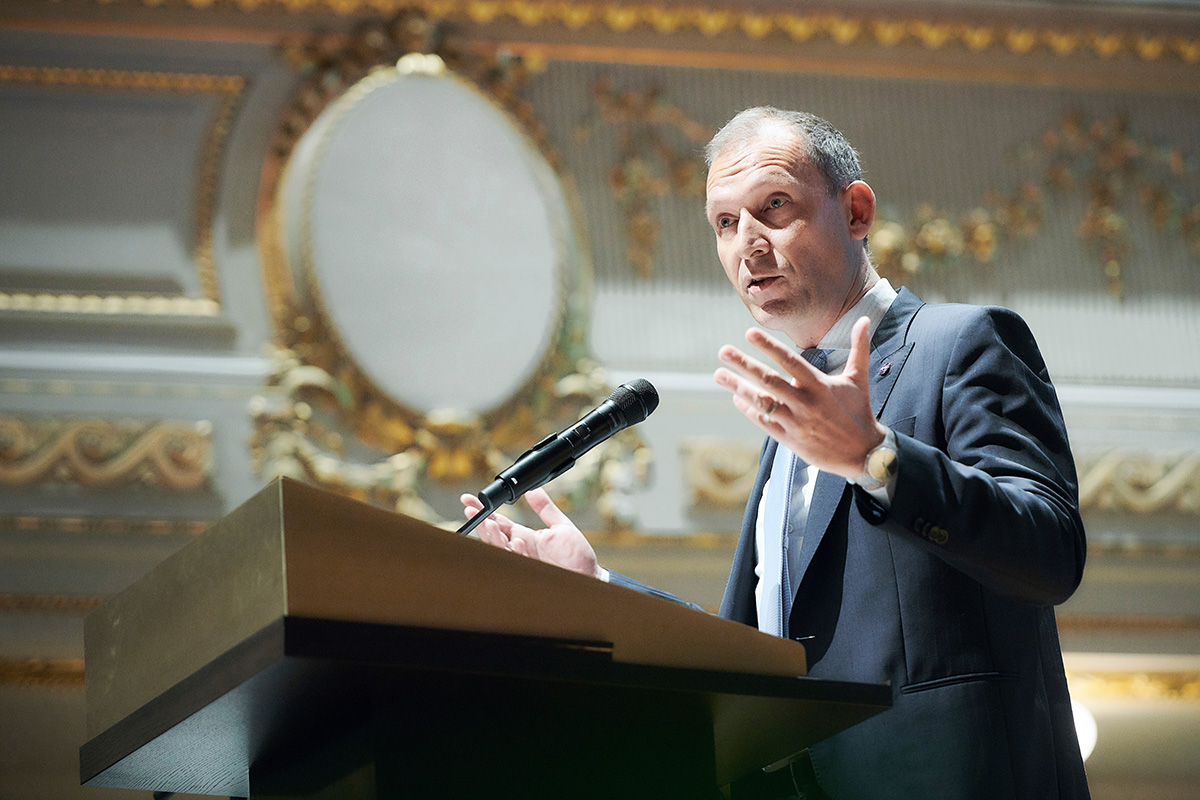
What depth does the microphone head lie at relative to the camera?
5.14 feet

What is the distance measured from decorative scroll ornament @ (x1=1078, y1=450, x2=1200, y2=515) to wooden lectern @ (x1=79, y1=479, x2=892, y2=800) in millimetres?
3268

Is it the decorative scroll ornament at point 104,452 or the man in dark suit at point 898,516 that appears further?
the decorative scroll ornament at point 104,452

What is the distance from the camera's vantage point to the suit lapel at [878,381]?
1603 mm

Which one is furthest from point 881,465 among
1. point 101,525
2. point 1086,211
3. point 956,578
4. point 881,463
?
point 1086,211

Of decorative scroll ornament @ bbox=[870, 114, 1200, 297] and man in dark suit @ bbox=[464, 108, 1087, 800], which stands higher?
decorative scroll ornament @ bbox=[870, 114, 1200, 297]

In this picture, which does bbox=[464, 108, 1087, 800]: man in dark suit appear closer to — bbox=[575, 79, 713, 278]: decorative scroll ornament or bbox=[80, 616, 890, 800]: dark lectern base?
bbox=[80, 616, 890, 800]: dark lectern base

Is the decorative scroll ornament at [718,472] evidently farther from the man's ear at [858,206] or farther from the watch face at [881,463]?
the watch face at [881,463]

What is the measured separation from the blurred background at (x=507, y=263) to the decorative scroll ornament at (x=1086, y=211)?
11 mm

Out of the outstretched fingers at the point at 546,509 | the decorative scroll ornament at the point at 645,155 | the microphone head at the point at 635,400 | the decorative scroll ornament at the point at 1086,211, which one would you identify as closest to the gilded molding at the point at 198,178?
the decorative scroll ornament at the point at 645,155

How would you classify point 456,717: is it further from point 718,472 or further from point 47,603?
point 718,472

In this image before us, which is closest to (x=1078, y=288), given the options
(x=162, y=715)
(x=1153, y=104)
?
(x=1153, y=104)

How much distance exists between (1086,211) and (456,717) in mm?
4016

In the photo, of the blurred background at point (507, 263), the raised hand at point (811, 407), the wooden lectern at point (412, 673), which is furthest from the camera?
the blurred background at point (507, 263)

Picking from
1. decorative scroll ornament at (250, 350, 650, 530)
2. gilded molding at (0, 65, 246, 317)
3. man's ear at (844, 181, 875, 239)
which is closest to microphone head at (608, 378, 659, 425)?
man's ear at (844, 181, 875, 239)
